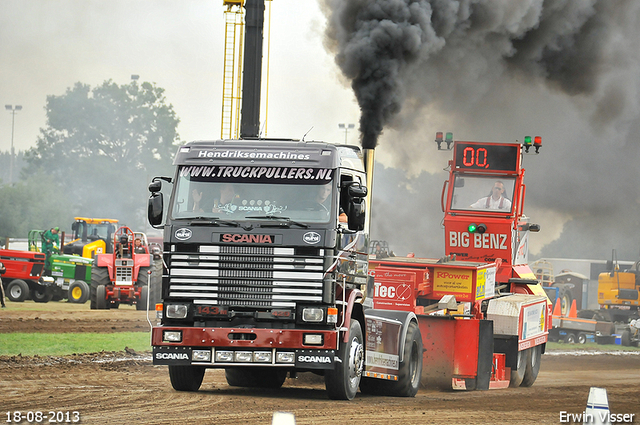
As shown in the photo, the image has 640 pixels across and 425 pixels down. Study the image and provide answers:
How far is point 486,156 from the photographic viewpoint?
1666 centimetres

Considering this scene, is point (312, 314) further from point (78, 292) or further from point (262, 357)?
point (78, 292)

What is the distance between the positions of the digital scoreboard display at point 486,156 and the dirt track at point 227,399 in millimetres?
4077

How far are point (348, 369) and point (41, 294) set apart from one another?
24.2m

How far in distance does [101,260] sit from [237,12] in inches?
364

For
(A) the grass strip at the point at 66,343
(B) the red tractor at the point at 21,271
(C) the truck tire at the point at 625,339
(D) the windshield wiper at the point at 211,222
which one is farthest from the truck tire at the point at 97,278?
(D) the windshield wiper at the point at 211,222

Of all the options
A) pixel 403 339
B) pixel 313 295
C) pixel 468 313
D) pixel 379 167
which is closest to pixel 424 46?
pixel 468 313

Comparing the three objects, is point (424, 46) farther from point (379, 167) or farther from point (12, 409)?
point (379, 167)

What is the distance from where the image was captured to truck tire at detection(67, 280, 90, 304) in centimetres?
3189

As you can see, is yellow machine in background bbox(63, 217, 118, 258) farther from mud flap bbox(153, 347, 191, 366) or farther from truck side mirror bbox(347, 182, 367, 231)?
truck side mirror bbox(347, 182, 367, 231)

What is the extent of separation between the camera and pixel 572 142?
29.2 metres

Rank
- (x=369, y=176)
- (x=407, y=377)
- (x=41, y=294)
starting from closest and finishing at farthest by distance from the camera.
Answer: (x=407, y=377) < (x=369, y=176) < (x=41, y=294)

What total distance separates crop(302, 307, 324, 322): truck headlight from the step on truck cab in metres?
0.01

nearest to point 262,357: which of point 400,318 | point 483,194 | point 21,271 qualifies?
point 400,318

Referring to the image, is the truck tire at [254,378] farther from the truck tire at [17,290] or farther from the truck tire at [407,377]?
the truck tire at [17,290]
